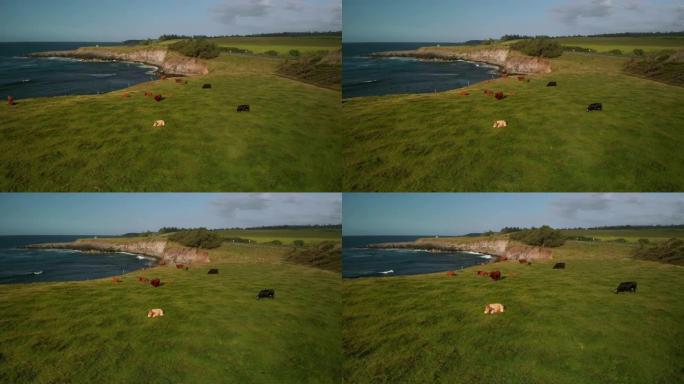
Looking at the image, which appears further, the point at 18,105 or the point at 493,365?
the point at 18,105

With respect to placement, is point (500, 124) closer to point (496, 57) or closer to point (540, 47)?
point (496, 57)

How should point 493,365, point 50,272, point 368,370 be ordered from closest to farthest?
point 493,365, point 368,370, point 50,272

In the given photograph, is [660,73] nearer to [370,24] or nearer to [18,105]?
[370,24]

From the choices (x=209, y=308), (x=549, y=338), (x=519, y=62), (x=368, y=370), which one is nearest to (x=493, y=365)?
(x=549, y=338)

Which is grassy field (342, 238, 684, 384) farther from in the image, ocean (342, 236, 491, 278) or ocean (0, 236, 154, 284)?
ocean (0, 236, 154, 284)

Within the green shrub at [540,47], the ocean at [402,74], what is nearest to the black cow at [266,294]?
the ocean at [402,74]

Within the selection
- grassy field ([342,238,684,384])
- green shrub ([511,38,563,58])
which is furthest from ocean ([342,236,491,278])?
green shrub ([511,38,563,58])
